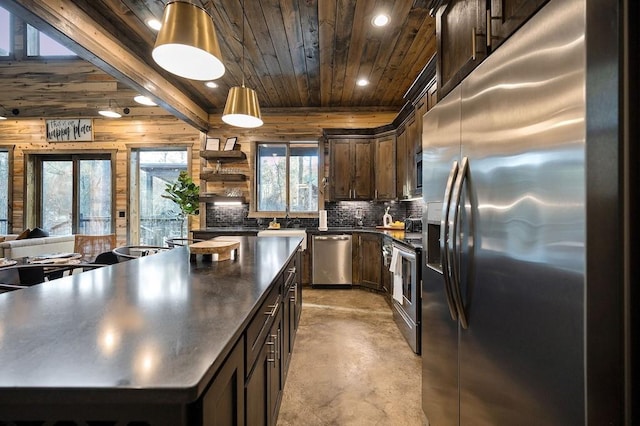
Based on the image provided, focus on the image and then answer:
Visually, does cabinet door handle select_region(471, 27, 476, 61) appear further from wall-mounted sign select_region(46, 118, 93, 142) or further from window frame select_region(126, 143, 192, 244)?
wall-mounted sign select_region(46, 118, 93, 142)

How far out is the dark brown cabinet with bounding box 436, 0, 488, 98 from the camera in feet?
3.92

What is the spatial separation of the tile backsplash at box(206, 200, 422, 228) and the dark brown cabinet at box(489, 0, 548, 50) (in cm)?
421

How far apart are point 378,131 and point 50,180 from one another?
23.0 ft

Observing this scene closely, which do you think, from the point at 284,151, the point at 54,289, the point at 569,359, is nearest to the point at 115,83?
the point at 284,151

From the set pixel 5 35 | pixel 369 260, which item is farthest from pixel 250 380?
pixel 5 35

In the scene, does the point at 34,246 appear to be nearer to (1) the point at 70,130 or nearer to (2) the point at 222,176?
(2) the point at 222,176

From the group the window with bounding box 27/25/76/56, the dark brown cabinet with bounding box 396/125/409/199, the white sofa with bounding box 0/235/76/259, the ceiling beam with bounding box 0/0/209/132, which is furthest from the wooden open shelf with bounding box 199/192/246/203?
the window with bounding box 27/25/76/56

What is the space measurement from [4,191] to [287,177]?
6217mm

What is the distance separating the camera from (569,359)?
2.38ft

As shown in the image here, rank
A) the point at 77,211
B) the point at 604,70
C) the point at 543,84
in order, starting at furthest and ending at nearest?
the point at 77,211, the point at 543,84, the point at 604,70

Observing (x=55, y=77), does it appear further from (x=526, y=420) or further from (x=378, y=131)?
(x=526, y=420)

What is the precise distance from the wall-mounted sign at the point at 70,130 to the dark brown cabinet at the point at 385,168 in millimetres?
5882

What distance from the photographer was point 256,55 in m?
3.48

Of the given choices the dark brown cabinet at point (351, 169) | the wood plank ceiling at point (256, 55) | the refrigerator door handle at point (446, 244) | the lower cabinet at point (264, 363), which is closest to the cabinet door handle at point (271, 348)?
the lower cabinet at point (264, 363)
